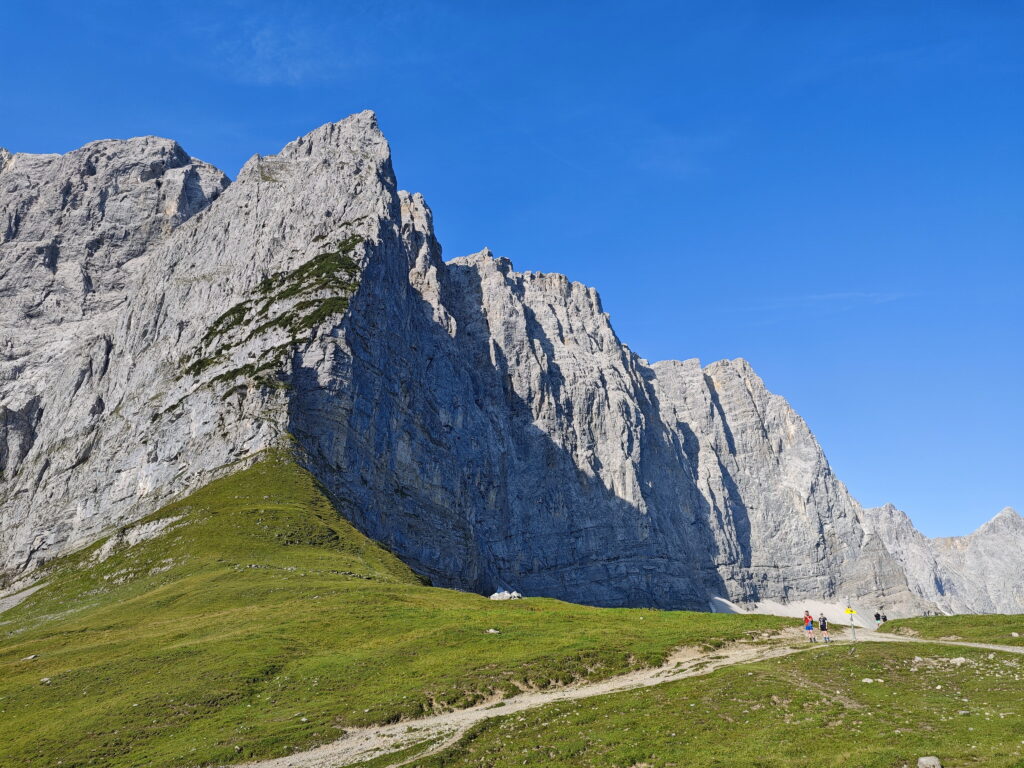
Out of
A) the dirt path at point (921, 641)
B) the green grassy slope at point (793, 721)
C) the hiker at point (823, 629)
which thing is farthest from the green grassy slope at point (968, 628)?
the green grassy slope at point (793, 721)

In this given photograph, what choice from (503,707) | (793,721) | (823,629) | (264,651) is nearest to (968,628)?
(823,629)

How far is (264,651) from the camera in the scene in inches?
2074

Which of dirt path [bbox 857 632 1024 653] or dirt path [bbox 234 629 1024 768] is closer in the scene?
dirt path [bbox 234 629 1024 768]

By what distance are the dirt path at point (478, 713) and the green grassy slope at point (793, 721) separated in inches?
73.0

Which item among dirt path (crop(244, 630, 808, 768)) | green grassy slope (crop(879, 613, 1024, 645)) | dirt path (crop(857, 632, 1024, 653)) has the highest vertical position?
green grassy slope (crop(879, 613, 1024, 645))

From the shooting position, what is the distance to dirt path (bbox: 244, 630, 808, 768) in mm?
34875

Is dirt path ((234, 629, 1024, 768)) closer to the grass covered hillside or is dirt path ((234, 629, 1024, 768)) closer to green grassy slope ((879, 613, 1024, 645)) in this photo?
the grass covered hillside

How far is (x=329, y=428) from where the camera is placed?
146 m

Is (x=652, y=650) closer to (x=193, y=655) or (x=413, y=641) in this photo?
(x=413, y=641)

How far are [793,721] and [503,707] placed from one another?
Answer: 49.9ft

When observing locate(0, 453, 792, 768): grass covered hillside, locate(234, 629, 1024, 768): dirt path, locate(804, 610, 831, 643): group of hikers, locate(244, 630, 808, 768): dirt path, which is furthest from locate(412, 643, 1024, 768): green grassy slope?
locate(0, 453, 792, 768): grass covered hillside

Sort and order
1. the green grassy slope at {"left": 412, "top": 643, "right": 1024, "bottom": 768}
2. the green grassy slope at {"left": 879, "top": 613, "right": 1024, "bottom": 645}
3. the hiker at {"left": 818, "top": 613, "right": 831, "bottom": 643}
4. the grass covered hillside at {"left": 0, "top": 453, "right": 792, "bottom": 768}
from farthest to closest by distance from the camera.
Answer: the hiker at {"left": 818, "top": 613, "right": 831, "bottom": 643} < the green grassy slope at {"left": 879, "top": 613, "right": 1024, "bottom": 645} < the grass covered hillside at {"left": 0, "top": 453, "right": 792, "bottom": 768} < the green grassy slope at {"left": 412, "top": 643, "right": 1024, "bottom": 768}

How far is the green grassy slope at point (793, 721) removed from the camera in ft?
88.5

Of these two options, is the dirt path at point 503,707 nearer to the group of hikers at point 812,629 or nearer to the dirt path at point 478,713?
the dirt path at point 478,713
